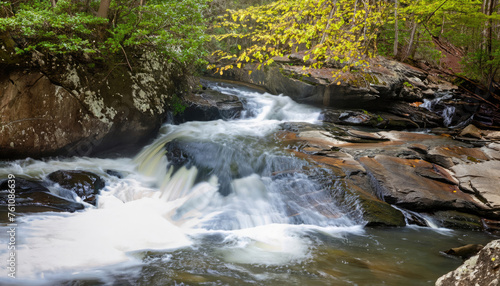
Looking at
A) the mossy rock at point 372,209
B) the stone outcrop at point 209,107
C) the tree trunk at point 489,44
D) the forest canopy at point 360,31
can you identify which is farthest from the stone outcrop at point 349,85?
the mossy rock at point 372,209

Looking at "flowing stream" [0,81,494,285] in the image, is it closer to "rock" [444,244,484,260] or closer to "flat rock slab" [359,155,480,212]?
"rock" [444,244,484,260]

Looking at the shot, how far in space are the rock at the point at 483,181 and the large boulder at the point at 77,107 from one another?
8162 millimetres

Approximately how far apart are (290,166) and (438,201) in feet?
10.6

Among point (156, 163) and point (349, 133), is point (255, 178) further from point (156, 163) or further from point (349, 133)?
point (349, 133)

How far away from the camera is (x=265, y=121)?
12.1 m

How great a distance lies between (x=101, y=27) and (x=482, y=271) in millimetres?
8697

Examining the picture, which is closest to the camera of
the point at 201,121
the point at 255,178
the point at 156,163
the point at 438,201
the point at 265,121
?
the point at 438,201

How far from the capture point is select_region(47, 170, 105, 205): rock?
240 inches

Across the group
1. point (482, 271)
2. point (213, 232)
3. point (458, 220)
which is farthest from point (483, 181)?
point (213, 232)

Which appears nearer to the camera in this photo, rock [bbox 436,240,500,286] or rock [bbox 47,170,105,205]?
rock [bbox 436,240,500,286]

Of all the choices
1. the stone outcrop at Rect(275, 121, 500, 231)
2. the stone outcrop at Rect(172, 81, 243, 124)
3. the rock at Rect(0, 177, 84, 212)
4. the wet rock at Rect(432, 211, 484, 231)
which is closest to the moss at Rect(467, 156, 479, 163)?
the stone outcrop at Rect(275, 121, 500, 231)

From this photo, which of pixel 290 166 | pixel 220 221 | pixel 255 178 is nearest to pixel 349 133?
pixel 290 166

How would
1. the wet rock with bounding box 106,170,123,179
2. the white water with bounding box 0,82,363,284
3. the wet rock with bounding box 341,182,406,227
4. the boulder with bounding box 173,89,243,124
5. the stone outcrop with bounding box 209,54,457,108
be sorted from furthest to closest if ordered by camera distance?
1. the stone outcrop with bounding box 209,54,457,108
2. the boulder with bounding box 173,89,243,124
3. the wet rock with bounding box 106,170,123,179
4. the wet rock with bounding box 341,182,406,227
5. the white water with bounding box 0,82,363,284

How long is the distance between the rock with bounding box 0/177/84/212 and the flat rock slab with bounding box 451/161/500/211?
27.0 ft
